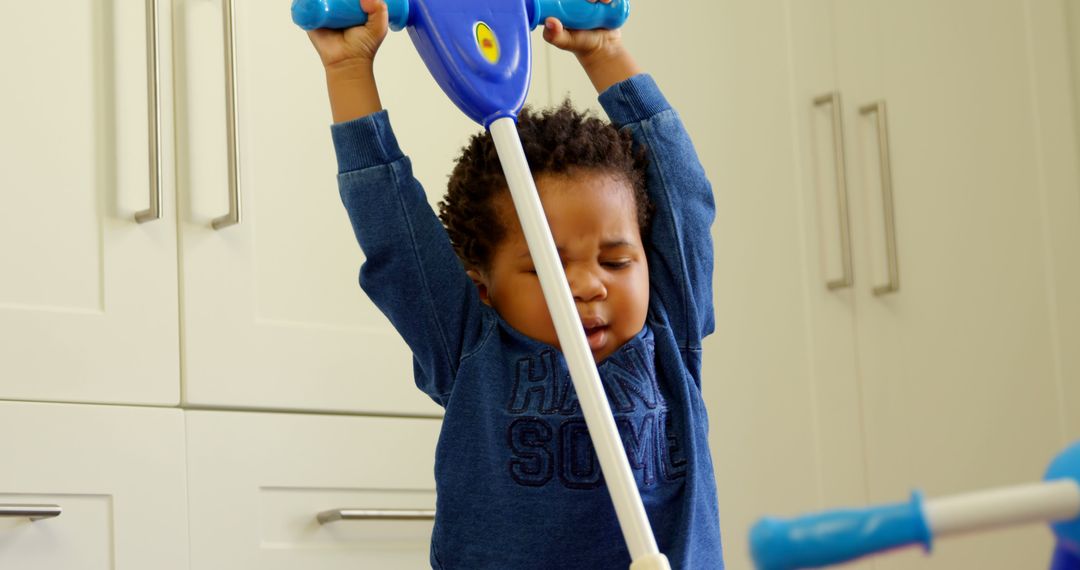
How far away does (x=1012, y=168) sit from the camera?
1.84 meters

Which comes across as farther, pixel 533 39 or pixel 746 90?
pixel 746 90

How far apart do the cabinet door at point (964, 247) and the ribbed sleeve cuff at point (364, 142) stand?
1.14 m

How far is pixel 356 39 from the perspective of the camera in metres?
0.83

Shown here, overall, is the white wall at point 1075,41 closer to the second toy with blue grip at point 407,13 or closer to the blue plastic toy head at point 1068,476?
the second toy with blue grip at point 407,13

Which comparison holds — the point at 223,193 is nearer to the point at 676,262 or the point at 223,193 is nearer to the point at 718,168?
the point at 676,262

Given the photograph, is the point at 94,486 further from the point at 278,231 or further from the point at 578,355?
the point at 578,355

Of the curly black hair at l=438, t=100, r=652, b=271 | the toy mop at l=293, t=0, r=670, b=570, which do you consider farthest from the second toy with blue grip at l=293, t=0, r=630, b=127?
the curly black hair at l=438, t=100, r=652, b=271

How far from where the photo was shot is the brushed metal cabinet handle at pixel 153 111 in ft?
4.22

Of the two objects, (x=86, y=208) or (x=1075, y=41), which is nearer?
(x=86, y=208)

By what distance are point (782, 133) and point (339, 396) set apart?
30.0 inches

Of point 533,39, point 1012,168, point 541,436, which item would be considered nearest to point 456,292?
point 541,436

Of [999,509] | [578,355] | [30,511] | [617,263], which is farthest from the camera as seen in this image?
[30,511]

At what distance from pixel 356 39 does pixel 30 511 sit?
0.59 m

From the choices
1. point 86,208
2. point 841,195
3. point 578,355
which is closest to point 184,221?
point 86,208
